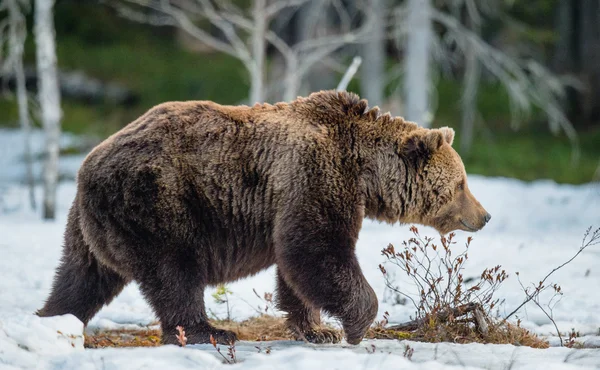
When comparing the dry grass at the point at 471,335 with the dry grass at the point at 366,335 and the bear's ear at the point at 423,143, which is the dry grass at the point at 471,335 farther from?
the bear's ear at the point at 423,143

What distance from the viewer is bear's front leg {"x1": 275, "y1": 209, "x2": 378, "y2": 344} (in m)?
4.99

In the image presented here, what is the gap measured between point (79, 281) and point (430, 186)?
2.51 meters

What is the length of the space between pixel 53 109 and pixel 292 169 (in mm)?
7284

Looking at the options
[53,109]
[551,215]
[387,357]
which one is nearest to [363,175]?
[387,357]

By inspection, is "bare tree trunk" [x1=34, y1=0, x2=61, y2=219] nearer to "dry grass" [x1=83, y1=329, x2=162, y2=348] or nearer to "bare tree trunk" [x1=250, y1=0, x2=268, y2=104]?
"bare tree trunk" [x1=250, y1=0, x2=268, y2=104]

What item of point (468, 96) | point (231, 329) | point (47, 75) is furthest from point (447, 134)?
point (468, 96)

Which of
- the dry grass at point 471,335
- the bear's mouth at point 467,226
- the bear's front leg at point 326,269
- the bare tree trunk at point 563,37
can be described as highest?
the bare tree trunk at point 563,37

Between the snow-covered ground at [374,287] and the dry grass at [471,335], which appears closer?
the snow-covered ground at [374,287]

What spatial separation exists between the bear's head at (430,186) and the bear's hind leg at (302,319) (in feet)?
2.91

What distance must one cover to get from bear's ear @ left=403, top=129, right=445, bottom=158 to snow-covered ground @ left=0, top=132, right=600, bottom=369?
1.32 meters

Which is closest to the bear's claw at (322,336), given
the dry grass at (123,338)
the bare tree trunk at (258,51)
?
the dry grass at (123,338)

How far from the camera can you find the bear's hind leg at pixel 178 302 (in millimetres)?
5020

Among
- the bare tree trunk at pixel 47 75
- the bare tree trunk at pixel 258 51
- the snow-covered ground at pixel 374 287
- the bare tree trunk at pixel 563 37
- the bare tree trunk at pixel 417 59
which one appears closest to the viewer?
the snow-covered ground at pixel 374 287

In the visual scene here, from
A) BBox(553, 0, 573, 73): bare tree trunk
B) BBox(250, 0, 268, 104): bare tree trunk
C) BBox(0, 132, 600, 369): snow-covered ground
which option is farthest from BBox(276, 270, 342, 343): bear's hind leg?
BBox(553, 0, 573, 73): bare tree trunk
